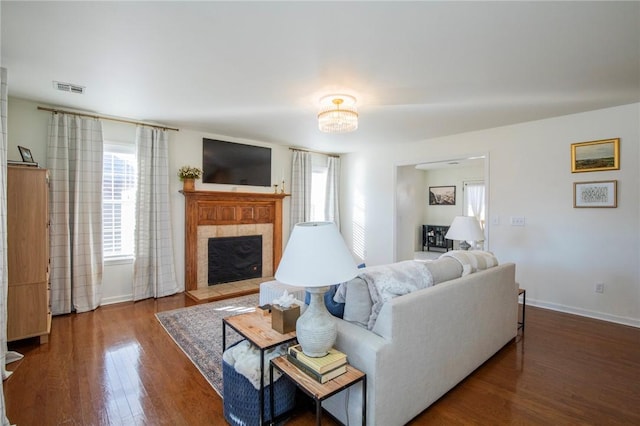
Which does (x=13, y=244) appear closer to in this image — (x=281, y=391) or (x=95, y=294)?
(x=95, y=294)

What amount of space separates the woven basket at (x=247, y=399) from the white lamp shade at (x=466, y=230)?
7.52 feet

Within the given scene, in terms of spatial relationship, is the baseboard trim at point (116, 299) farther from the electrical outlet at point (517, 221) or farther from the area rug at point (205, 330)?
the electrical outlet at point (517, 221)

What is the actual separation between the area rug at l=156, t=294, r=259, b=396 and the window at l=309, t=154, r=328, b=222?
240 centimetres

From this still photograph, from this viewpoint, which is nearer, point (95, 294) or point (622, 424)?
point (622, 424)

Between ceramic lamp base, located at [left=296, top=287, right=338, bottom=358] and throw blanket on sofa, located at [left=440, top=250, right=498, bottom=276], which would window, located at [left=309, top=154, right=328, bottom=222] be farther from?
ceramic lamp base, located at [left=296, top=287, right=338, bottom=358]

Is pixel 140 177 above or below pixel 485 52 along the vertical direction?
below

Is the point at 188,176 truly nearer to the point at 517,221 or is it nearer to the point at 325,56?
the point at 325,56

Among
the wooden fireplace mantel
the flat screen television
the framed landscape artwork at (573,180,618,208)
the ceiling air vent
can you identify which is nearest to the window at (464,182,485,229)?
the framed landscape artwork at (573,180,618,208)

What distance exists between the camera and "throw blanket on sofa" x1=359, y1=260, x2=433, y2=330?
1741 mm

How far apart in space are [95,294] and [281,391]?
3156 mm

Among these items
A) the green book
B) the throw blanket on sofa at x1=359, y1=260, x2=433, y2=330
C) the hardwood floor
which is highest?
the throw blanket on sofa at x1=359, y1=260, x2=433, y2=330

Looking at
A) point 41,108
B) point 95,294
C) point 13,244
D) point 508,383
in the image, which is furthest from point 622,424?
point 41,108

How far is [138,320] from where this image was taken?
132 inches

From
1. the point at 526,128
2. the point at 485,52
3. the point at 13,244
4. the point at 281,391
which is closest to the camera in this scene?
the point at 281,391
